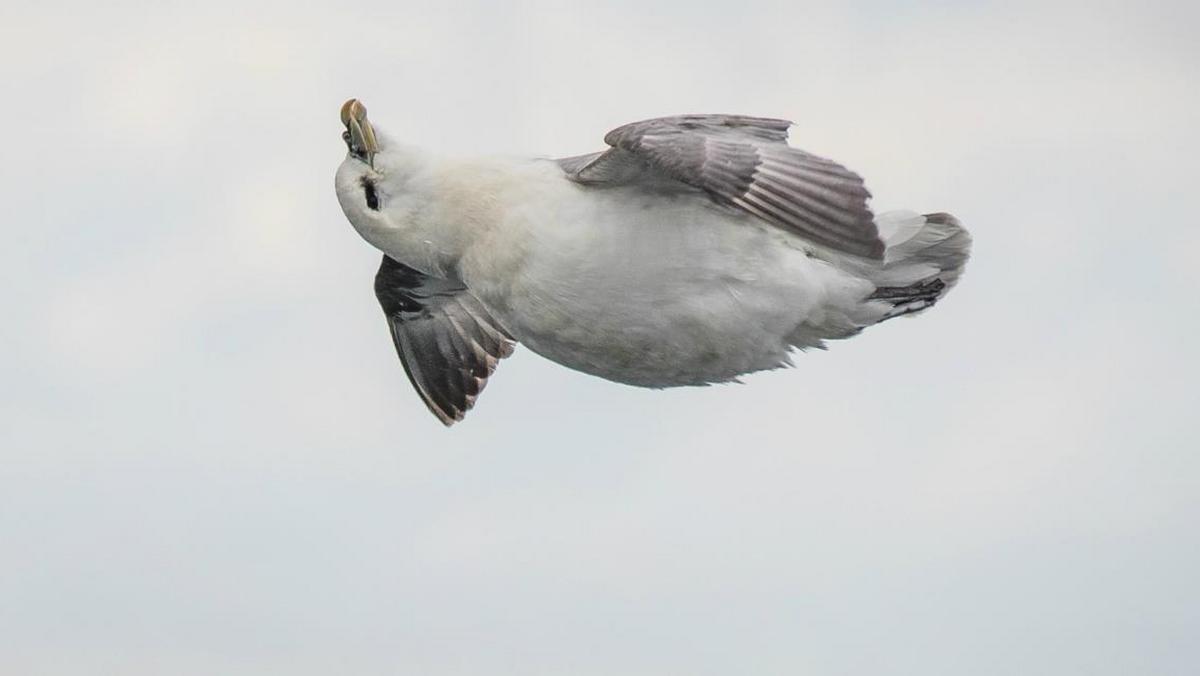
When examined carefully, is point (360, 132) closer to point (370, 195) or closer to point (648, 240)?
point (370, 195)

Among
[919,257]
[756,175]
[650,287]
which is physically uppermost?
[919,257]

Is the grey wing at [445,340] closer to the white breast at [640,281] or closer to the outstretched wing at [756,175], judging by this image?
the white breast at [640,281]

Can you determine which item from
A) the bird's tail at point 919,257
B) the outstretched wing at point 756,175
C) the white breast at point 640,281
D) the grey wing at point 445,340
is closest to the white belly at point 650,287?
the white breast at point 640,281

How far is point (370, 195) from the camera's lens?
52.4 ft

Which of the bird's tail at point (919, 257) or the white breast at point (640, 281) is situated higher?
the bird's tail at point (919, 257)

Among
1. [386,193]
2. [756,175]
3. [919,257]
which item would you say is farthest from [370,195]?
[919,257]

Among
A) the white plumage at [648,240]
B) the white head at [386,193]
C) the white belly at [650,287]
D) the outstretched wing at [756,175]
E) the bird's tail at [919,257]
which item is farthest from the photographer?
the bird's tail at [919,257]

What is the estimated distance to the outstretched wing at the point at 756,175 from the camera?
15.1 meters

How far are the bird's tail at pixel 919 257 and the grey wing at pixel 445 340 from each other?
317cm

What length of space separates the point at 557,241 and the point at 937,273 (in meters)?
2.94

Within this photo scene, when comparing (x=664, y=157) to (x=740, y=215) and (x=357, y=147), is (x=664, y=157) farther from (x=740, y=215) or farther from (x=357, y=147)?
(x=357, y=147)

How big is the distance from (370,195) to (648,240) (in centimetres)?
173

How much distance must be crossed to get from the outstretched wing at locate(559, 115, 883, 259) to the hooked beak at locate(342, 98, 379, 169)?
138 cm

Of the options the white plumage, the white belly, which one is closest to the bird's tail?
the white plumage
